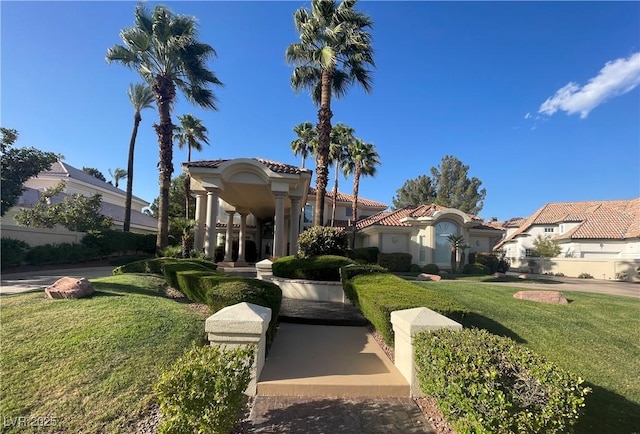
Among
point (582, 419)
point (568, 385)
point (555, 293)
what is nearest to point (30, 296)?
point (568, 385)

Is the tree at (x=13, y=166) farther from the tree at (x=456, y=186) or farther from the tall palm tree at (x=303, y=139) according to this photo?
the tree at (x=456, y=186)

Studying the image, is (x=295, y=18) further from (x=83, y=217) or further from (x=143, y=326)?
(x=83, y=217)

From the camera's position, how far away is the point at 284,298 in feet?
36.0

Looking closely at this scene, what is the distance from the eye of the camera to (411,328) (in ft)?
14.0

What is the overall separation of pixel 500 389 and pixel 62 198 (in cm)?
3237

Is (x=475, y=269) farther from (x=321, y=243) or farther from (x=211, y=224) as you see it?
(x=211, y=224)

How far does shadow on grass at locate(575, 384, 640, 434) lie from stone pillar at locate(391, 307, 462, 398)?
193 centimetres

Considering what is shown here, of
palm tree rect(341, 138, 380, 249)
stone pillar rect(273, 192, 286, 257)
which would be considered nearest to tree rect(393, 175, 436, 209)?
palm tree rect(341, 138, 380, 249)

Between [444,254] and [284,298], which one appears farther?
[444,254]

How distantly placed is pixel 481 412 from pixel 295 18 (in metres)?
17.7

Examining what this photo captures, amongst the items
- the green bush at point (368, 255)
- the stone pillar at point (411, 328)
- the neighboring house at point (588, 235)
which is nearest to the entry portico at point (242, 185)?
the green bush at point (368, 255)

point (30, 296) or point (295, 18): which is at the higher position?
point (295, 18)

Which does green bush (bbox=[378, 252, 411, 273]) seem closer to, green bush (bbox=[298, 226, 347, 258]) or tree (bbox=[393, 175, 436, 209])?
green bush (bbox=[298, 226, 347, 258])

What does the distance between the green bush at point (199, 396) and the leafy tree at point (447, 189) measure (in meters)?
50.2
